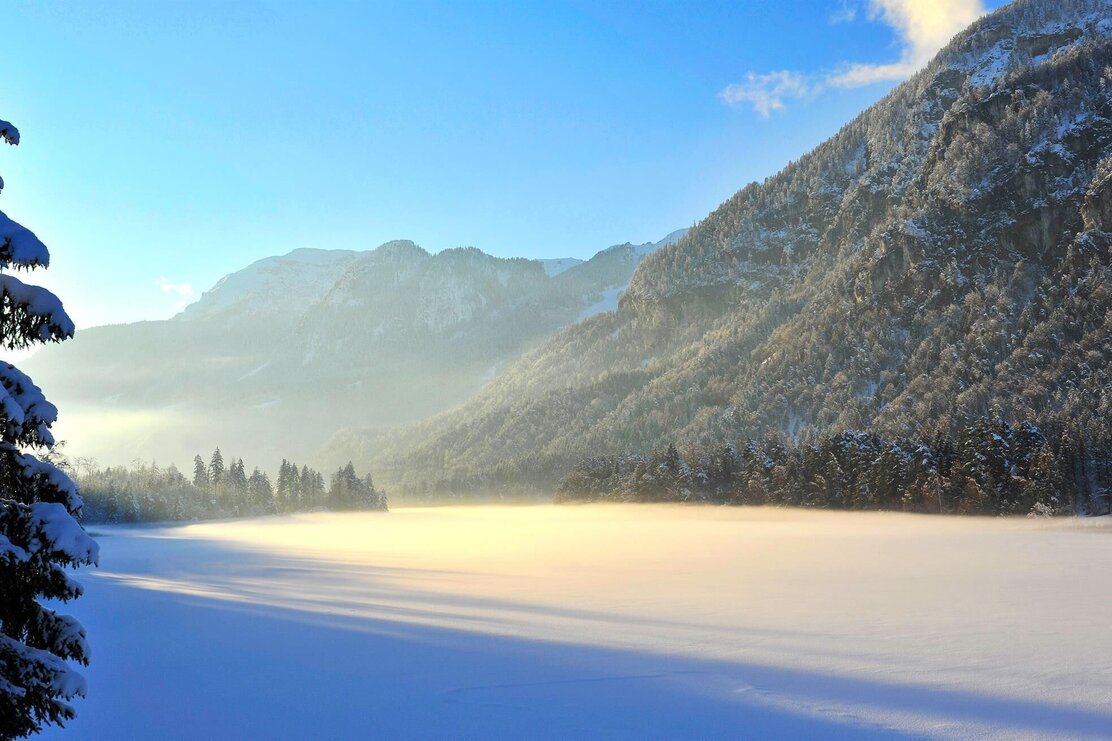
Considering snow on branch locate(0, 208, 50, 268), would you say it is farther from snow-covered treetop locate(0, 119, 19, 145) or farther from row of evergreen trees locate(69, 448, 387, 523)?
row of evergreen trees locate(69, 448, 387, 523)

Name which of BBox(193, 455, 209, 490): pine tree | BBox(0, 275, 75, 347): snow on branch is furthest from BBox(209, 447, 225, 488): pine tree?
BBox(0, 275, 75, 347): snow on branch

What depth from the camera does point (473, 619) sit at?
2425 cm

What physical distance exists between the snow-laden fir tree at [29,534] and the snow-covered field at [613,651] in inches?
218

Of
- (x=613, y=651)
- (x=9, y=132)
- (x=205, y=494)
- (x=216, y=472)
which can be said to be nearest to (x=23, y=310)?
(x=9, y=132)

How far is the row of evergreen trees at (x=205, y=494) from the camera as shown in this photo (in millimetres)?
129750

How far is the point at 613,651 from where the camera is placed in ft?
63.5

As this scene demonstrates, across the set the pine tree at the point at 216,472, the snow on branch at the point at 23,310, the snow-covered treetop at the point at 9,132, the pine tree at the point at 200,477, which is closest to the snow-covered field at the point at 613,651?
the snow on branch at the point at 23,310

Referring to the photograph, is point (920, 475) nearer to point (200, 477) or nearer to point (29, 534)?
point (29, 534)

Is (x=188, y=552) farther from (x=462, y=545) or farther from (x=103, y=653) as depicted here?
(x=103, y=653)

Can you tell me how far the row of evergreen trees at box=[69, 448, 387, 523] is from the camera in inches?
5108

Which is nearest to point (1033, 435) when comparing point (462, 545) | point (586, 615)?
point (462, 545)

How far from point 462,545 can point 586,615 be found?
118 feet

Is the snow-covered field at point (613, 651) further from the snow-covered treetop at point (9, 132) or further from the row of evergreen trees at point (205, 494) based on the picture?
the row of evergreen trees at point (205, 494)

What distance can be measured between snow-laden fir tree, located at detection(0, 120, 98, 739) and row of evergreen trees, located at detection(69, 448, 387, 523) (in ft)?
435
